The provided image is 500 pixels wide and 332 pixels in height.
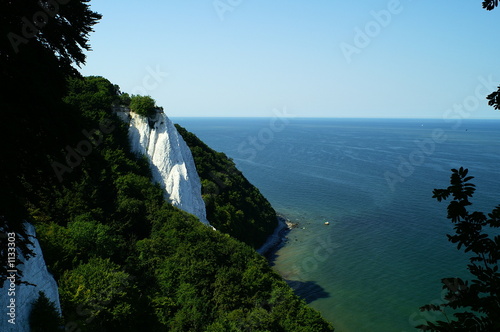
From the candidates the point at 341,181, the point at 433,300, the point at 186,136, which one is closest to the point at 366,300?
the point at 433,300

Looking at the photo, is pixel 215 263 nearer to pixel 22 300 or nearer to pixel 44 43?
pixel 22 300

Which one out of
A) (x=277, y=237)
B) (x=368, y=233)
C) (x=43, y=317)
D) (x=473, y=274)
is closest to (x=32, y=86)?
(x=473, y=274)

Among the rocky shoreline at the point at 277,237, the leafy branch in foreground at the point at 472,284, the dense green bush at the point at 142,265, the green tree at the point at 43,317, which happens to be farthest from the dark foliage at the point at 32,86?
the rocky shoreline at the point at 277,237

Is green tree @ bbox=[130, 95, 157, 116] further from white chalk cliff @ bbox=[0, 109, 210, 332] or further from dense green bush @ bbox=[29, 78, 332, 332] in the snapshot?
dense green bush @ bbox=[29, 78, 332, 332]

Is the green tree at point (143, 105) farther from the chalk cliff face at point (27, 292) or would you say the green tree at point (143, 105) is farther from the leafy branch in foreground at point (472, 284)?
the leafy branch in foreground at point (472, 284)

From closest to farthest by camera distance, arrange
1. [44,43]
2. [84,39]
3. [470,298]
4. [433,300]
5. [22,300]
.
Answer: [470,298] < [44,43] < [84,39] < [22,300] < [433,300]

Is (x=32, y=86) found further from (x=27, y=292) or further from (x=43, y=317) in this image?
(x=43, y=317)
